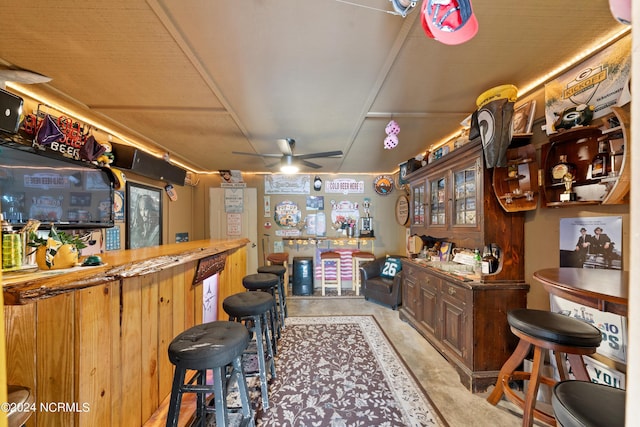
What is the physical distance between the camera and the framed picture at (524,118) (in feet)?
6.84

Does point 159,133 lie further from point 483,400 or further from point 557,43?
point 483,400

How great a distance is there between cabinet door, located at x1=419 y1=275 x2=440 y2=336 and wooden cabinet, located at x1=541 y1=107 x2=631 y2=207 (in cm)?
136

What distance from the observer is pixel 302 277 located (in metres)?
4.99

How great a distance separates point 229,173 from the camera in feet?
17.3

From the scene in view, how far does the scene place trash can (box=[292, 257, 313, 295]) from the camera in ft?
16.4

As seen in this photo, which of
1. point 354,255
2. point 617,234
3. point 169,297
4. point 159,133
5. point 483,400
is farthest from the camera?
point 354,255

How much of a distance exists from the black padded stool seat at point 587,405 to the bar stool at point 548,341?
0.50m

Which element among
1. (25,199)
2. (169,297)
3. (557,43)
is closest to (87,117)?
(25,199)

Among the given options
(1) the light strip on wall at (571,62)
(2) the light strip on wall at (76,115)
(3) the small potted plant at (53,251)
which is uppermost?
(1) the light strip on wall at (571,62)

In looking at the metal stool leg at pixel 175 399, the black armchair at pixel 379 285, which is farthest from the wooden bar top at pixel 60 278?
the black armchair at pixel 379 285

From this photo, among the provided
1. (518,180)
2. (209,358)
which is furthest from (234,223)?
(518,180)

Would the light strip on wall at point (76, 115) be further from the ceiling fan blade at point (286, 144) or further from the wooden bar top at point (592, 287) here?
the wooden bar top at point (592, 287)

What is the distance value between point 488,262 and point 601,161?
1047mm

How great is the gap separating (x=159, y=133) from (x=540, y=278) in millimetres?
3798
